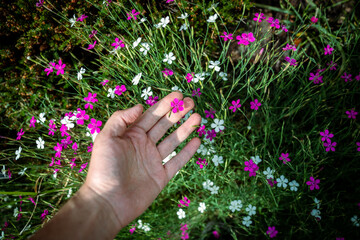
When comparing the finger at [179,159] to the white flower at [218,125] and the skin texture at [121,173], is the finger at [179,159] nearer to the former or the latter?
the skin texture at [121,173]

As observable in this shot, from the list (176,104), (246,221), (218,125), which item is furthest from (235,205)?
(176,104)

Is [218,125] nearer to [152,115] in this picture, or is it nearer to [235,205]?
[152,115]

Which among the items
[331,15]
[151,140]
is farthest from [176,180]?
[331,15]

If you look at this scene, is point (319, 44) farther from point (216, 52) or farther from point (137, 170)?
point (137, 170)

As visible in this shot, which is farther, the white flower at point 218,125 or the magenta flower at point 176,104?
the white flower at point 218,125

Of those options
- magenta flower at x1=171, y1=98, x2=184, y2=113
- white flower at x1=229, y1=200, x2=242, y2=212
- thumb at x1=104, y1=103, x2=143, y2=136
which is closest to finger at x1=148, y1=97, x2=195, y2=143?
magenta flower at x1=171, y1=98, x2=184, y2=113

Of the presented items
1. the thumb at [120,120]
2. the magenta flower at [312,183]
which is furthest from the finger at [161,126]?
the magenta flower at [312,183]

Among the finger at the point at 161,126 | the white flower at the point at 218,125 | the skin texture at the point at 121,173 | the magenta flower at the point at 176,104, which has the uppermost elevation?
the white flower at the point at 218,125

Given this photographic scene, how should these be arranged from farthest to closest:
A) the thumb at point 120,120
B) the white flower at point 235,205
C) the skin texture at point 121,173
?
the white flower at point 235,205
the thumb at point 120,120
the skin texture at point 121,173
